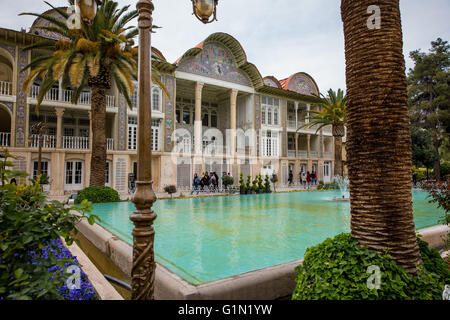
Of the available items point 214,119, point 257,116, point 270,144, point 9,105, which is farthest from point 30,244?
point 214,119

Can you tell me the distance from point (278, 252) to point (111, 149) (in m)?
17.3

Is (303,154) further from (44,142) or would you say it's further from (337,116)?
(44,142)

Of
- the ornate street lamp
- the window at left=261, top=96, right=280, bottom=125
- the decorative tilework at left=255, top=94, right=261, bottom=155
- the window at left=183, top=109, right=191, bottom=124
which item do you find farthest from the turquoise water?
the window at left=183, top=109, right=191, bottom=124

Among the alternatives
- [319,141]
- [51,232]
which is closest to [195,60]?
[319,141]

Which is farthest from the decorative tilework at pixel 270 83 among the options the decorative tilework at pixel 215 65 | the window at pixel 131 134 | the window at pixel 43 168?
the window at pixel 43 168

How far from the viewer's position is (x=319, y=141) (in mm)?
31672

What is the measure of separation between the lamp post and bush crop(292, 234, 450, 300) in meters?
1.45

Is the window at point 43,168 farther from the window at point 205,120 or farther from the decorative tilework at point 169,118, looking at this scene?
the window at point 205,120

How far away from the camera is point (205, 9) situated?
3.26 meters

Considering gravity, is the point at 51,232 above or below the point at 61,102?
below

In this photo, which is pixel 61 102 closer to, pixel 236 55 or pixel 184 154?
pixel 184 154

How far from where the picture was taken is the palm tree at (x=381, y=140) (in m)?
2.91

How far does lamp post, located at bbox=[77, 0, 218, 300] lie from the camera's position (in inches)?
101

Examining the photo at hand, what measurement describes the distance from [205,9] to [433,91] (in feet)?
123
